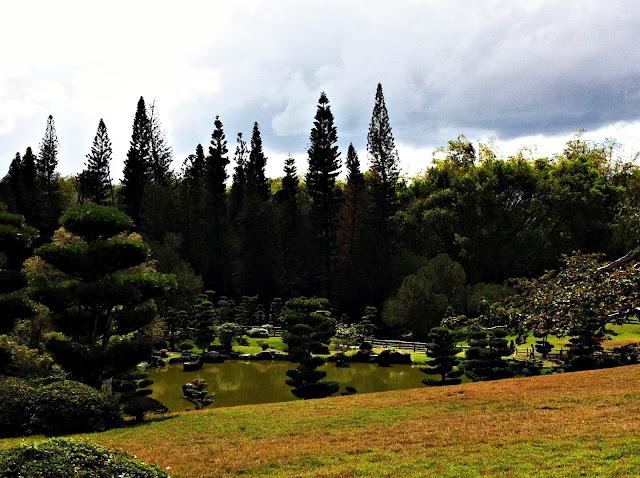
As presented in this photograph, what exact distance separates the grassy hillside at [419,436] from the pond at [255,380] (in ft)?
33.4

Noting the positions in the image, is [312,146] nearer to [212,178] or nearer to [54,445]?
[212,178]

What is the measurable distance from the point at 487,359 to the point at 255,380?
1355 centimetres

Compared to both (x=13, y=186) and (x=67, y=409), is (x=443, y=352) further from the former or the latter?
(x=13, y=186)

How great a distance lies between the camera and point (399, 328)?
49.4m

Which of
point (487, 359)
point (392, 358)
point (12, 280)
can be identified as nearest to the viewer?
point (12, 280)

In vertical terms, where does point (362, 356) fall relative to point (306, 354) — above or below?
below

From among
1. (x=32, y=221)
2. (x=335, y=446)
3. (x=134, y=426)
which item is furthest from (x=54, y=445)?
(x=32, y=221)

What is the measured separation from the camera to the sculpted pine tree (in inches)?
729

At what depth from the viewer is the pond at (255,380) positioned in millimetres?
29375

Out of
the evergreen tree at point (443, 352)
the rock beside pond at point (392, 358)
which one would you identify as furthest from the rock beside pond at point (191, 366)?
the evergreen tree at point (443, 352)

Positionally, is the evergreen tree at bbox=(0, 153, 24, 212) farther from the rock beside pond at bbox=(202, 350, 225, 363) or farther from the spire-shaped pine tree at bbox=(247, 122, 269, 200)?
the rock beside pond at bbox=(202, 350, 225, 363)

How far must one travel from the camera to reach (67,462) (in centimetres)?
745

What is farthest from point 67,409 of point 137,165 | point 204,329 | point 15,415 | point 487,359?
point 137,165

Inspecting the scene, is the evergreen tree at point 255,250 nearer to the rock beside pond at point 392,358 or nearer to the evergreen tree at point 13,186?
the rock beside pond at point 392,358
